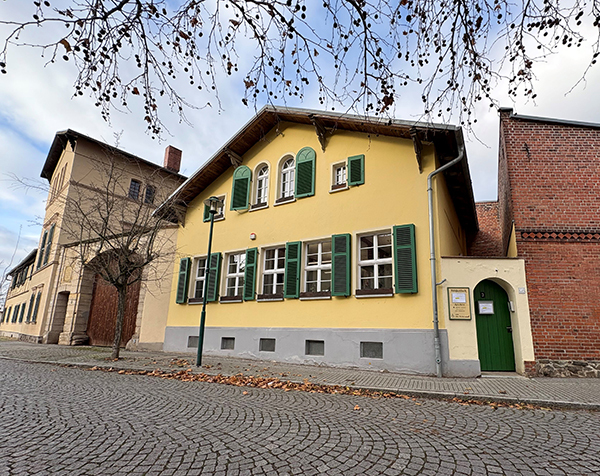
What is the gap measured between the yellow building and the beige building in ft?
3.05

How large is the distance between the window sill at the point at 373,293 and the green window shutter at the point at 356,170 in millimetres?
3017

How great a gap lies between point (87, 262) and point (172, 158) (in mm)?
12628

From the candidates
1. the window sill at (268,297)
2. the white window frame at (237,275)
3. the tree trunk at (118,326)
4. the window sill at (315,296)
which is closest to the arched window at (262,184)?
the white window frame at (237,275)

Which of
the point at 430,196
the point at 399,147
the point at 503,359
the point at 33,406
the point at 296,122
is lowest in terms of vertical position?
the point at 33,406

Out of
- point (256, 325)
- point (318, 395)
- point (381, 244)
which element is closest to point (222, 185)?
point (256, 325)

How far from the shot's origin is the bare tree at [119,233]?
10.4 meters

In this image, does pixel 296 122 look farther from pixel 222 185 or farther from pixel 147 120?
pixel 147 120

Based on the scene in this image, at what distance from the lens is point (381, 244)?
386 inches

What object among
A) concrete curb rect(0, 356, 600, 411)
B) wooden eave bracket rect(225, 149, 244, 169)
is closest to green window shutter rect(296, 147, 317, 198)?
wooden eave bracket rect(225, 149, 244, 169)

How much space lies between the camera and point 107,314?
52.2 ft

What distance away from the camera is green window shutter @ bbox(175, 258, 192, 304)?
1324 centimetres

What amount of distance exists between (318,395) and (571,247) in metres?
7.02

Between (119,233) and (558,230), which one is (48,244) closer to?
(119,233)

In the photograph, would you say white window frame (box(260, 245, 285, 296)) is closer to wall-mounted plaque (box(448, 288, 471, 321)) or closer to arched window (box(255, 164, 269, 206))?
arched window (box(255, 164, 269, 206))
